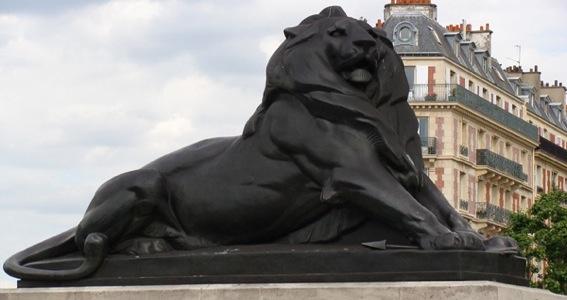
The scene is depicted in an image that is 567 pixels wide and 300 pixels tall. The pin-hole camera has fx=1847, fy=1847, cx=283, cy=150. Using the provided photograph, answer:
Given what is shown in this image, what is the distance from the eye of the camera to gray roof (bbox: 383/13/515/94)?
93562 mm

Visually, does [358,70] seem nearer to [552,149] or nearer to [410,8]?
[410,8]

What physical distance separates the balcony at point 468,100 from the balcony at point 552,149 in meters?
4.91

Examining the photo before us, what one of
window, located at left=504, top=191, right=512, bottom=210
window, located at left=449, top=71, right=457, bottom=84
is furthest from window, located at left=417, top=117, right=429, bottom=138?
window, located at left=504, top=191, right=512, bottom=210

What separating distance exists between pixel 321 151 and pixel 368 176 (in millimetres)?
410

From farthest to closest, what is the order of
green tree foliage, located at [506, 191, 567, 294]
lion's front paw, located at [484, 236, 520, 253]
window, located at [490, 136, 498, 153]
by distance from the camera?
window, located at [490, 136, 498, 153], green tree foliage, located at [506, 191, 567, 294], lion's front paw, located at [484, 236, 520, 253]

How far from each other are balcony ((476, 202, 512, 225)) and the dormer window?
10.5 meters

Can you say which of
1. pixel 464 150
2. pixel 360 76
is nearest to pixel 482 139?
pixel 464 150

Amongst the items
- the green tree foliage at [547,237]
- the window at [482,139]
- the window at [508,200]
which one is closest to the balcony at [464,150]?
the window at [482,139]

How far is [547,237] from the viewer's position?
6488cm

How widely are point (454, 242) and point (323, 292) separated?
100 centimetres

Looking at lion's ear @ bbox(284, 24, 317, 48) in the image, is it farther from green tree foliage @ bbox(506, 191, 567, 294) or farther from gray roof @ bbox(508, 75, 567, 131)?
gray roof @ bbox(508, 75, 567, 131)

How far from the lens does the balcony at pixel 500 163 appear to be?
99.5m

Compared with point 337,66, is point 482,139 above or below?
above

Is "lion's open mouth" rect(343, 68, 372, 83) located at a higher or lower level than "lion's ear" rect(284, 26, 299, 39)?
lower
